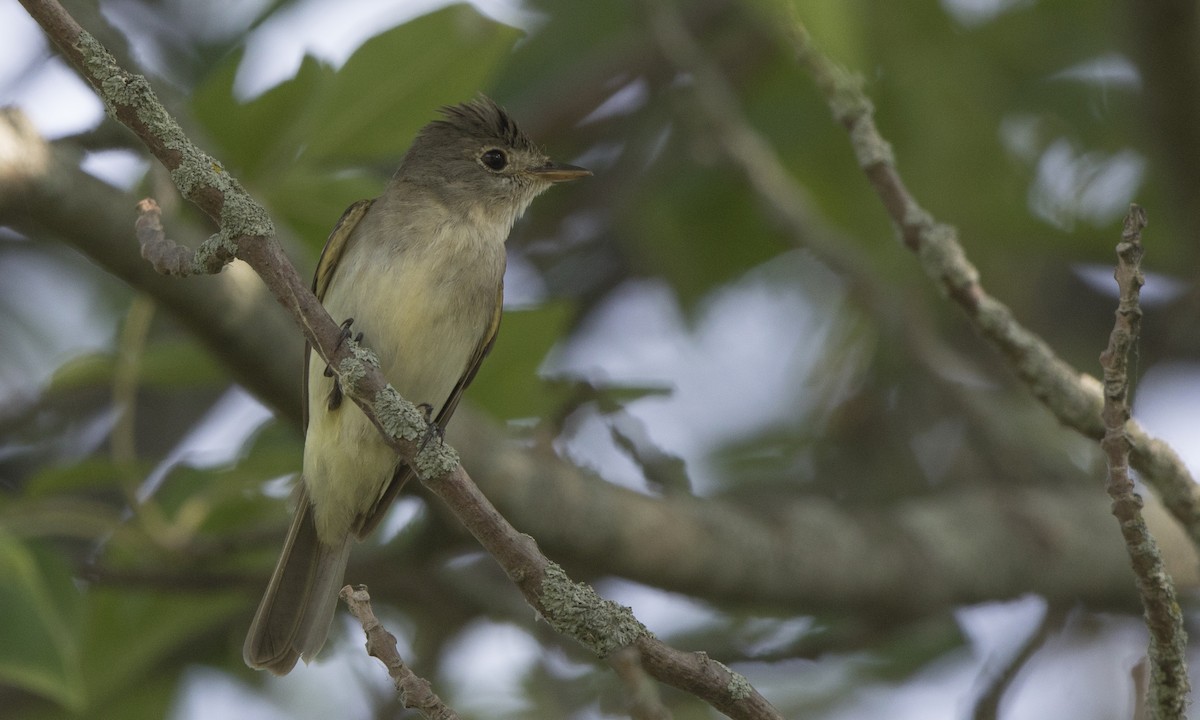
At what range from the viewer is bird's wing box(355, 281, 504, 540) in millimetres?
4168

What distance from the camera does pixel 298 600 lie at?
425 centimetres

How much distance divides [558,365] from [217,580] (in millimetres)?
1815

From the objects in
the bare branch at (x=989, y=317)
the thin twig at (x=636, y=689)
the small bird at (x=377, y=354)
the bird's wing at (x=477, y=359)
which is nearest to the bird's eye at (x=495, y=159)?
the small bird at (x=377, y=354)

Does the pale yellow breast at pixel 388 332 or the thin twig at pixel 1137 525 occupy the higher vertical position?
the pale yellow breast at pixel 388 332

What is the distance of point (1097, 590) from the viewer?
5.08m

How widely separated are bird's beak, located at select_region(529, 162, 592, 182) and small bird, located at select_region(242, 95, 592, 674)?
0.38 meters

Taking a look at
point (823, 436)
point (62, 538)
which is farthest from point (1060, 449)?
point (62, 538)

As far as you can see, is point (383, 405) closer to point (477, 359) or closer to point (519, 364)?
point (519, 364)

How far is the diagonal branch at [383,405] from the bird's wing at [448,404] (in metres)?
1.47

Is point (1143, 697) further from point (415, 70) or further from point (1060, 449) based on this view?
point (1060, 449)

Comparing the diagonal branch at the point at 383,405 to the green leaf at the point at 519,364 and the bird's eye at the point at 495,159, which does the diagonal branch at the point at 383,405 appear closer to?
the green leaf at the point at 519,364

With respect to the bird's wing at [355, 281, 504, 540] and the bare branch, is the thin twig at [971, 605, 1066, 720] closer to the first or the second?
the bare branch

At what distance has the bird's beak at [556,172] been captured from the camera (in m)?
4.82

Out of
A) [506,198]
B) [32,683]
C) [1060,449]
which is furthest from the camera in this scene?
[1060,449]
